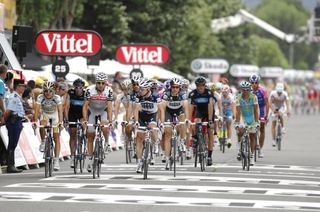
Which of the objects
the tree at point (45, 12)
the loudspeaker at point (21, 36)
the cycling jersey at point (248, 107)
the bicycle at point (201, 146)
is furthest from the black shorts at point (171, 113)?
the tree at point (45, 12)

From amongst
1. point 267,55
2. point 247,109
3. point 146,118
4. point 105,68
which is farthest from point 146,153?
point 267,55

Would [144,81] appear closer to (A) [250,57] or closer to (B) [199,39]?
(B) [199,39]

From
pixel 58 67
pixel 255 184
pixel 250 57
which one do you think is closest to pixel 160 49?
pixel 58 67

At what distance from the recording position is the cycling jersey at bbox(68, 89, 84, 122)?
24.3 m

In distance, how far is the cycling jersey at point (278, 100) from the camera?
112 ft

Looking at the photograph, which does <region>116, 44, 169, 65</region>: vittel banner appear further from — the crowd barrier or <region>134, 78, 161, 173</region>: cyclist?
<region>134, 78, 161, 173</region>: cyclist

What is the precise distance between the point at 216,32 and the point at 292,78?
6056 cm

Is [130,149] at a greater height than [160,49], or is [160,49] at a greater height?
[160,49]

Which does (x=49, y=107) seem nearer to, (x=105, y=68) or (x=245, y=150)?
(x=245, y=150)

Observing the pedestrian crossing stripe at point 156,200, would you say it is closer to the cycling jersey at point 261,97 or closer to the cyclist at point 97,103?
the cyclist at point 97,103

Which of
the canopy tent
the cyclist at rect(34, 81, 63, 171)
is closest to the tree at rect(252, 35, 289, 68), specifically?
the canopy tent

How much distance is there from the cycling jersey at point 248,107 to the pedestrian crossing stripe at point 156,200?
308 inches

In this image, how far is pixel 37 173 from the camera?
24.6 metres

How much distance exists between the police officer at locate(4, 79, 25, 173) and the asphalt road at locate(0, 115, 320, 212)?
0.48 metres
